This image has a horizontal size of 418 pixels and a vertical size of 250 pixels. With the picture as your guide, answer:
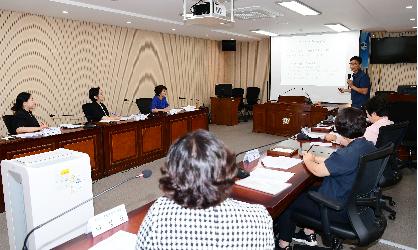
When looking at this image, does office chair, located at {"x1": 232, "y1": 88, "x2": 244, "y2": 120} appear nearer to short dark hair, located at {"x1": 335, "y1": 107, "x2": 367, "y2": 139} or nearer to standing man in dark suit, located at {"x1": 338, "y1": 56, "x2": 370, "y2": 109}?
standing man in dark suit, located at {"x1": 338, "y1": 56, "x2": 370, "y2": 109}

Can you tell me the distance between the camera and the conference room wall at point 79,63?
5.84 m

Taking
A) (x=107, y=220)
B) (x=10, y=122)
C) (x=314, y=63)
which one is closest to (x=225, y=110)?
(x=314, y=63)

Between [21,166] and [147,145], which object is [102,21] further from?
[21,166]

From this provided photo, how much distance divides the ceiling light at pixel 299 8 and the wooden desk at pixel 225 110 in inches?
162

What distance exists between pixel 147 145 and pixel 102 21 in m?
2.77

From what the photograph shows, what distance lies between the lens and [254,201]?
2035 mm

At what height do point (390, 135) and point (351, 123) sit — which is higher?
point (351, 123)

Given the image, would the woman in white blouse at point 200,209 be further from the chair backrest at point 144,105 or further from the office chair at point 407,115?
the chair backrest at point 144,105

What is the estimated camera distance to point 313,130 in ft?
14.1

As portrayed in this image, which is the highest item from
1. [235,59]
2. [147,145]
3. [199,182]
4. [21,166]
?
[235,59]

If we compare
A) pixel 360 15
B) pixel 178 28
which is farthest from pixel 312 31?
pixel 178 28

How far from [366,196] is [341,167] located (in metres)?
0.31

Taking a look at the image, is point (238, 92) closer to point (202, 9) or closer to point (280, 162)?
point (202, 9)

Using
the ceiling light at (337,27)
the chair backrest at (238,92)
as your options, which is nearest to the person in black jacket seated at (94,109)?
the ceiling light at (337,27)
